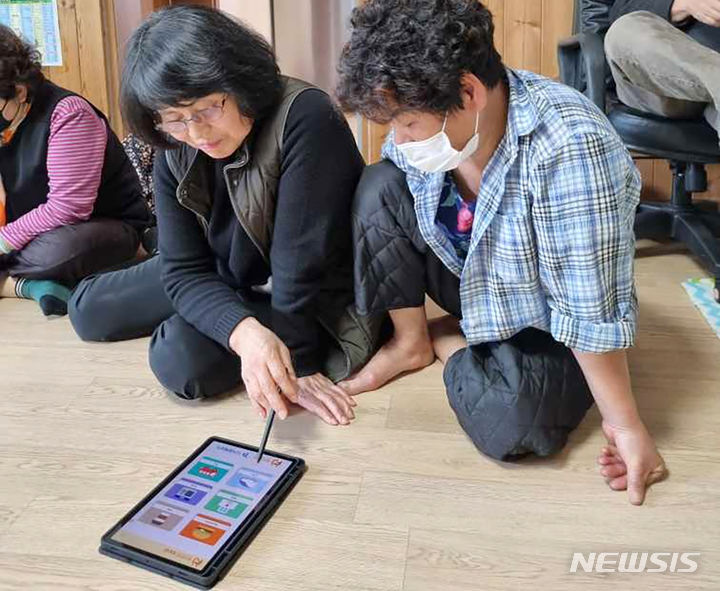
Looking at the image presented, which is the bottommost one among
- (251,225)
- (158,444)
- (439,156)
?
(158,444)

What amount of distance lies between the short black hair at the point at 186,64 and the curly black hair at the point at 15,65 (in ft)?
2.24

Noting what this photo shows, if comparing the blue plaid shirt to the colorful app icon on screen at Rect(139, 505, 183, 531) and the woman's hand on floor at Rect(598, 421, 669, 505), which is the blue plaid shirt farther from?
the colorful app icon on screen at Rect(139, 505, 183, 531)

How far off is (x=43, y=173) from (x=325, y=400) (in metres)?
0.98

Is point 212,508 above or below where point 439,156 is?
below

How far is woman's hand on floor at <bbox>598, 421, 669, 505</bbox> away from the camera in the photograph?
1131 mm

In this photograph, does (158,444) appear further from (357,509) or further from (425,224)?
(425,224)

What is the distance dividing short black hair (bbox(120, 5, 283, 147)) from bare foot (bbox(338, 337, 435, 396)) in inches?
20.0

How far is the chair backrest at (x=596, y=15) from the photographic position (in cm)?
194

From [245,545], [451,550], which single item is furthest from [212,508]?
[451,550]

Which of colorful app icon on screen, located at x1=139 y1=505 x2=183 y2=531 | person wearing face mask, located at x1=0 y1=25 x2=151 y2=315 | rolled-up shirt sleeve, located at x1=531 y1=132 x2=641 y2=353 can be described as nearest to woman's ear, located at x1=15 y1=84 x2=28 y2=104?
person wearing face mask, located at x1=0 y1=25 x2=151 y2=315

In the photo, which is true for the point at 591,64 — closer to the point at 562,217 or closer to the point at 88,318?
the point at 562,217

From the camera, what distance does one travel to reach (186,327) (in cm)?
142

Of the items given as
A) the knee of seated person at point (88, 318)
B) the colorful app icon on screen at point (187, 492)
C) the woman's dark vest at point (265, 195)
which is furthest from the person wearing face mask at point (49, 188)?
the colorful app icon on screen at point (187, 492)

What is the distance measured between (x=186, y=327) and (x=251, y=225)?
23 cm
